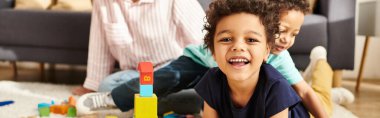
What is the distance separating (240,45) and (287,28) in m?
0.23

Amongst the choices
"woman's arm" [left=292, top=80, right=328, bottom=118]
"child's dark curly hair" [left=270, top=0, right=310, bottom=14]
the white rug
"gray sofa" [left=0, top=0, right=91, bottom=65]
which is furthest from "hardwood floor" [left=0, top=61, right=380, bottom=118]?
"child's dark curly hair" [left=270, top=0, right=310, bottom=14]

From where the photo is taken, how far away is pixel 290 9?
44.0 inches

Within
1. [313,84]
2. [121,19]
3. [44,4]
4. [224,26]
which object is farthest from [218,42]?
[44,4]

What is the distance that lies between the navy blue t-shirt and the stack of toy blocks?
0.12 meters

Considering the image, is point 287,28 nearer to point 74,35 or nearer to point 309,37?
point 309,37

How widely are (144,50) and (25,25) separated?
66cm

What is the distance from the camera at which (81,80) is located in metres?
2.35

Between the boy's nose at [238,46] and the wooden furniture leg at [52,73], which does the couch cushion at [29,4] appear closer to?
Result: the wooden furniture leg at [52,73]

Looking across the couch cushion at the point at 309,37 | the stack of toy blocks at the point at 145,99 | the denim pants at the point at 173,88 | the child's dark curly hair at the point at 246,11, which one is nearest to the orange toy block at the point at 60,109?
the denim pants at the point at 173,88

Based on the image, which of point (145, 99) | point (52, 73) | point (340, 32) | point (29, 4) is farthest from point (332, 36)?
point (52, 73)

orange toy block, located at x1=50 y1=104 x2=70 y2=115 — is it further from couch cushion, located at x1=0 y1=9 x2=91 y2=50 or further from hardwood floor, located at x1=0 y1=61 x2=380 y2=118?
hardwood floor, located at x1=0 y1=61 x2=380 y2=118

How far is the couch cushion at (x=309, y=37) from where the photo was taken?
189 cm

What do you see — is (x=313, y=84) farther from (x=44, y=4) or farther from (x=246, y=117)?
(x=44, y=4)

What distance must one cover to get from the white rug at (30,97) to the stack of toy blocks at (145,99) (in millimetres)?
467
